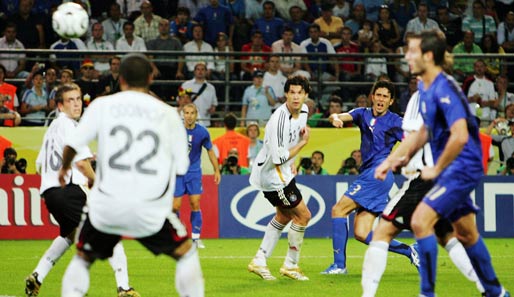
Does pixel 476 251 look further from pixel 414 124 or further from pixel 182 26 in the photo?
pixel 182 26

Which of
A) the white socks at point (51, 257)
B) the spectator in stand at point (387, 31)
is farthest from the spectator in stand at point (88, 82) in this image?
the white socks at point (51, 257)

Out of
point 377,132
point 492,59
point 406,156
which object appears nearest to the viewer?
point 406,156

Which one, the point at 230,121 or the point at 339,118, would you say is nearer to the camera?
the point at 339,118

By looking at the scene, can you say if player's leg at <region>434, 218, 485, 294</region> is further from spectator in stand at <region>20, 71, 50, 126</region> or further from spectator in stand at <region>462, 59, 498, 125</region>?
spectator in stand at <region>20, 71, 50, 126</region>

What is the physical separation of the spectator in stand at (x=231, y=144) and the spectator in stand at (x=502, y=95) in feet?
17.4

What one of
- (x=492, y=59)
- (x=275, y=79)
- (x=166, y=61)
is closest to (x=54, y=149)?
(x=166, y=61)

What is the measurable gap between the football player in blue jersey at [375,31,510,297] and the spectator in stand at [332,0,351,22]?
1405 centimetres

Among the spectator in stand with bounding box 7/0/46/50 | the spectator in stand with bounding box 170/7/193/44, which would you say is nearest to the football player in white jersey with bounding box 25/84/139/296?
the spectator in stand with bounding box 7/0/46/50

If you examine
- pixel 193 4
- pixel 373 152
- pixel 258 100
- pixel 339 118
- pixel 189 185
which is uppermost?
pixel 193 4

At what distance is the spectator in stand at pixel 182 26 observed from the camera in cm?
2028

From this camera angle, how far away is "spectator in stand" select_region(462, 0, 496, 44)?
21.4 meters

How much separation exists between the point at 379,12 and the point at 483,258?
14.1 m

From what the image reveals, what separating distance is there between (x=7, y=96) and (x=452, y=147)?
12.7m

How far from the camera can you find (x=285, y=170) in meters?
11.2
